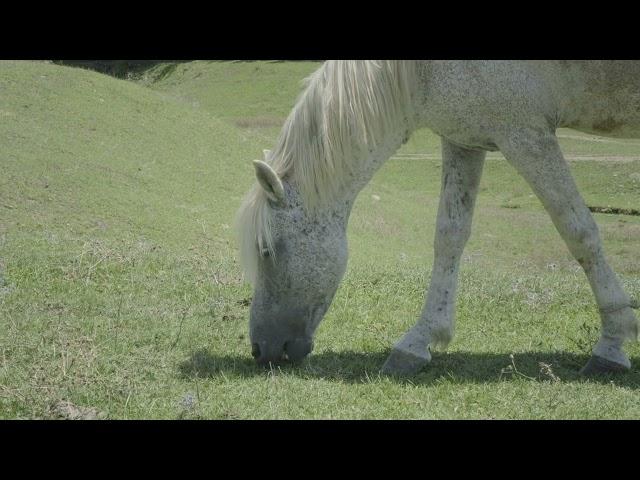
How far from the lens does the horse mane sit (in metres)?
4.55

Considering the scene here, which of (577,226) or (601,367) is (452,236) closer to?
(577,226)

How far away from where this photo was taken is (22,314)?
584 centimetres

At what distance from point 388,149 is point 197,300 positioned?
9.11ft

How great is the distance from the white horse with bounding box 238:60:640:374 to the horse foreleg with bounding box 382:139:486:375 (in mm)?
404

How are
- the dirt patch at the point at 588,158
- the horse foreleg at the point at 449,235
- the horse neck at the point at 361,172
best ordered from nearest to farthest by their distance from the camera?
the horse neck at the point at 361,172 → the horse foreleg at the point at 449,235 → the dirt patch at the point at 588,158

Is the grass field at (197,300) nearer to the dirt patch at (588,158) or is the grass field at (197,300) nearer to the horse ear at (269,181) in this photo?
the horse ear at (269,181)

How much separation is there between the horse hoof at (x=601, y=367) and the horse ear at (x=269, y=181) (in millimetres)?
2400

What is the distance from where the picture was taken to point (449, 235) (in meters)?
5.25

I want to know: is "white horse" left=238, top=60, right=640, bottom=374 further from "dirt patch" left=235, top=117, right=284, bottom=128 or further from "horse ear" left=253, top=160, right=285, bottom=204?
"dirt patch" left=235, top=117, right=284, bottom=128

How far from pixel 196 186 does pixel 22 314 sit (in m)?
9.55

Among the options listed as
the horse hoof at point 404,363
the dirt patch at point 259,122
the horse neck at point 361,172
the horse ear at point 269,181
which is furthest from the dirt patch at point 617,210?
the dirt patch at point 259,122

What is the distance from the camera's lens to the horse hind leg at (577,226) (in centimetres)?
450

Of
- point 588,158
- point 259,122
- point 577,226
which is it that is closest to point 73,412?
point 577,226

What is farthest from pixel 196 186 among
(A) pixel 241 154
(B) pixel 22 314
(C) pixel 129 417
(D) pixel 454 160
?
(C) pixel 129 417
